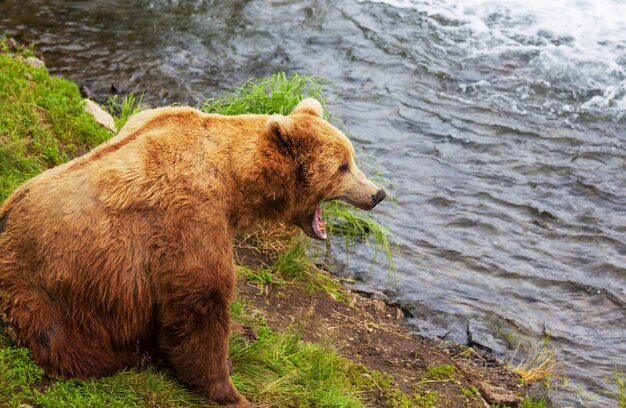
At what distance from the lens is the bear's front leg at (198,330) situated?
424 centimetres

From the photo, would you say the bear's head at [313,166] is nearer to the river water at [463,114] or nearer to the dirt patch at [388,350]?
the dirt patch at [388,350]

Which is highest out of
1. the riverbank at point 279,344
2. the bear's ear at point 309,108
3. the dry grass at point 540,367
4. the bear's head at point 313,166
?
the bear's ear at point 309,108

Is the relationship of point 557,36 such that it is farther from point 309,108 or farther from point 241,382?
point 241,382

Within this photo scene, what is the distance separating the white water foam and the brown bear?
774cm

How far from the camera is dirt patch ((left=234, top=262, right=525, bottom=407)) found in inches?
233

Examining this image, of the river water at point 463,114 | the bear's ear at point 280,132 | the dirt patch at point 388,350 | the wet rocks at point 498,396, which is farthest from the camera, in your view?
the river water at point 463,114

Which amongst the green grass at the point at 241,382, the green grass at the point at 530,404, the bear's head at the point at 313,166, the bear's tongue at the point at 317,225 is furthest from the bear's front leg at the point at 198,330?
the green grass at the point at 530,404

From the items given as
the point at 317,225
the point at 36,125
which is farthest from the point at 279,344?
the point at 36,125

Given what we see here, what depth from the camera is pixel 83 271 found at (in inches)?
167

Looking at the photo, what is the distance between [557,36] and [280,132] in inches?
374

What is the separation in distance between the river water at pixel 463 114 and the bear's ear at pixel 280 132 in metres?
3.21

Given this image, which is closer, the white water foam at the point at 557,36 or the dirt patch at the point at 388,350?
the dirt patch at the point at 388,350

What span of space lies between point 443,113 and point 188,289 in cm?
734

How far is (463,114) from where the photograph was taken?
36.1 feet
